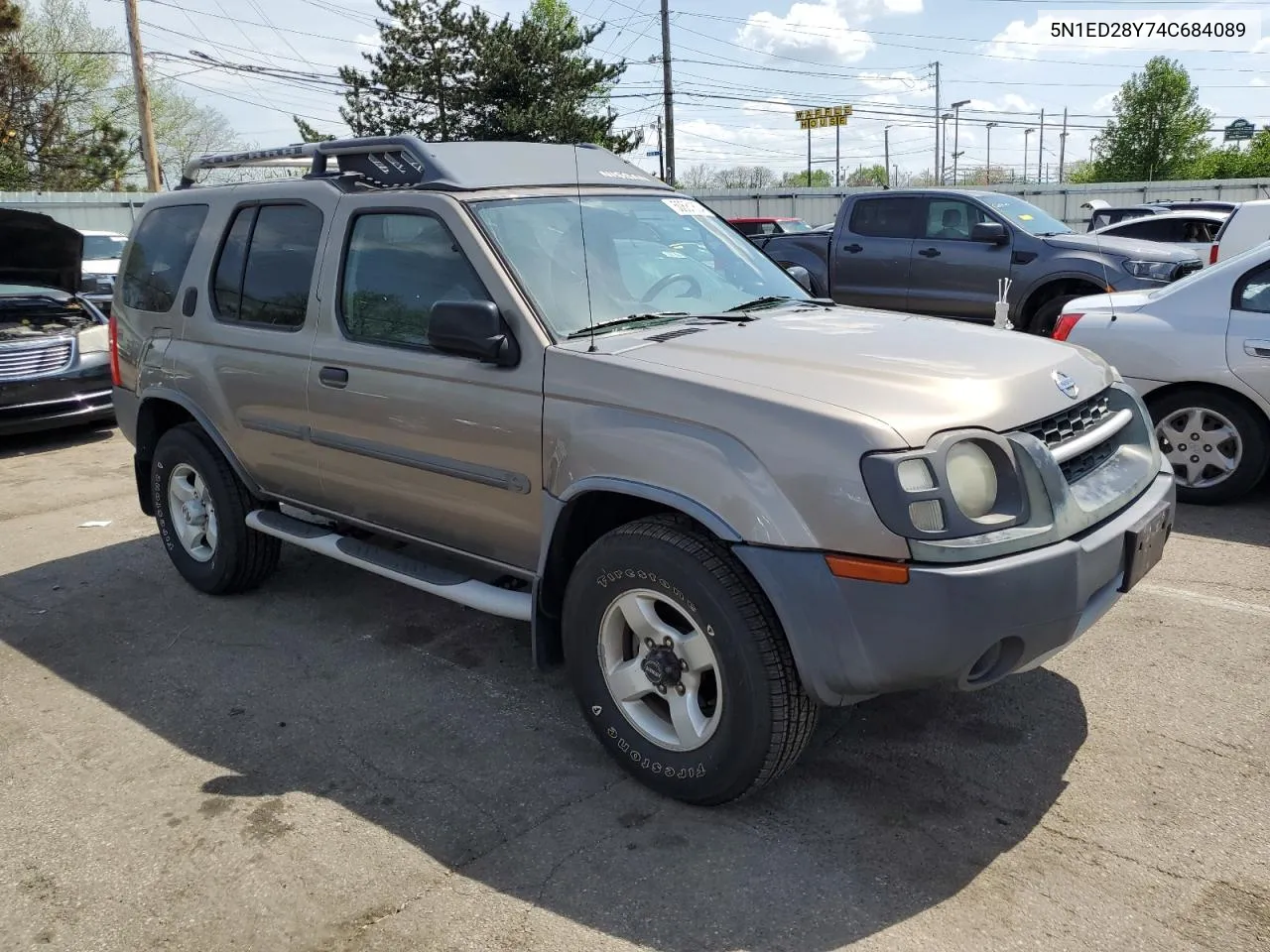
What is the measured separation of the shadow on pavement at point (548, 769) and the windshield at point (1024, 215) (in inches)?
327

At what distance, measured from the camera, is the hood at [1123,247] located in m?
10.0

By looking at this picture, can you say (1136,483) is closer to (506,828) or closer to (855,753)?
(855,753)

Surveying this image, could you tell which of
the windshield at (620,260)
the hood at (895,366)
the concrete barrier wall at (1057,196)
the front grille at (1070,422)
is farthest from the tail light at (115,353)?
the concrete barrier wall at (1057,196)

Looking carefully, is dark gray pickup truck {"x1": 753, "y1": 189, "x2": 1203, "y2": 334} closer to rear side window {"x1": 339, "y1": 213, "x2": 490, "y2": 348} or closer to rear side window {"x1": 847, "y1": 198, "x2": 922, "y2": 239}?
rear side window {"x1": 847, "y1": 198, "x2": 922, "y2": 239}

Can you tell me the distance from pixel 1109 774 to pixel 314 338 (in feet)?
10.9

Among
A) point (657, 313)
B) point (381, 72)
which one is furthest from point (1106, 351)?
point (381, 72)

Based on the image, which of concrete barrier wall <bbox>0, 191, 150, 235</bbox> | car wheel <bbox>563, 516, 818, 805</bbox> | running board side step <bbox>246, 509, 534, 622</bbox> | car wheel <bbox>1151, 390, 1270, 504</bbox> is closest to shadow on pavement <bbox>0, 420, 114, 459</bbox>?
running board side step <bbox>246, 509, 534, 622</bbox>

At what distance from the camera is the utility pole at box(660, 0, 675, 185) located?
1371 inches

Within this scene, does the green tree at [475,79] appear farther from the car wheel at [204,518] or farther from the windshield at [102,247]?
the car wheel at [204,518]

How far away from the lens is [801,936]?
2586mm

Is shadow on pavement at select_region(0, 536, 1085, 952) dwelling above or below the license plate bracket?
below

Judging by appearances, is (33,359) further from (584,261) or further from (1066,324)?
(1066,324)

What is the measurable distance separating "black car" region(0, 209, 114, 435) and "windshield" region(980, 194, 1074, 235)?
893 centimetres

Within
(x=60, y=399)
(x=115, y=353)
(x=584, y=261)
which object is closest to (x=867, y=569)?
(x=584, y=261)
